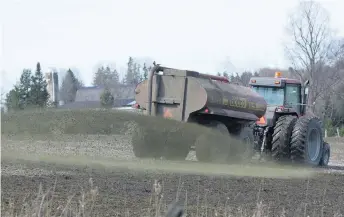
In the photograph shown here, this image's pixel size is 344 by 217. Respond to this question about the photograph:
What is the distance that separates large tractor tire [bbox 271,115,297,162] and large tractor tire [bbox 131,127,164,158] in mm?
3396

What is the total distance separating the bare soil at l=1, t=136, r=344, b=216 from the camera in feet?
26.6

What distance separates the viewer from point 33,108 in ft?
41.6

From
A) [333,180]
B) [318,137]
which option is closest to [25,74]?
[318,137]

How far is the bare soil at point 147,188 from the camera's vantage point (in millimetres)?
8117

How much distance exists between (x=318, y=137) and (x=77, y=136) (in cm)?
765

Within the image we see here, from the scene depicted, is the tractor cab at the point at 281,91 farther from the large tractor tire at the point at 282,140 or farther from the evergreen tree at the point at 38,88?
the evergreen tree at the point at 38,88

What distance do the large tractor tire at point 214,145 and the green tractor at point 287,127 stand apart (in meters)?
1.92

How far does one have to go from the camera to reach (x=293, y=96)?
18.5 metres

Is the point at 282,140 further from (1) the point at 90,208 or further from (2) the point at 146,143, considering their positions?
(1) the point at 90,208

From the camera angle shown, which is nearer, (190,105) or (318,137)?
(190,105)

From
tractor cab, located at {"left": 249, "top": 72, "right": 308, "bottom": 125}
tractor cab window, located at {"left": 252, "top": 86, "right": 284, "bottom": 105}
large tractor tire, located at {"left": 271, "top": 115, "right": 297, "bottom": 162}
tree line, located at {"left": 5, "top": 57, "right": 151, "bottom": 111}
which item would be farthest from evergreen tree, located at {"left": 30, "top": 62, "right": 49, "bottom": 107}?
large tractor tire, located at {"left": 271, "top": 115, "right": 297, "bottom": 162}

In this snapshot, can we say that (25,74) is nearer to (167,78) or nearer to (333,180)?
(167,78)

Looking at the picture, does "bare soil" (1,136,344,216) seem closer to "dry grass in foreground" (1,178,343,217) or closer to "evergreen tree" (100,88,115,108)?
"dry grass in foreground" (1,178,343,217)

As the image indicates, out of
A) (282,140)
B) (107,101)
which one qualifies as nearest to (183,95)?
(107,101)
